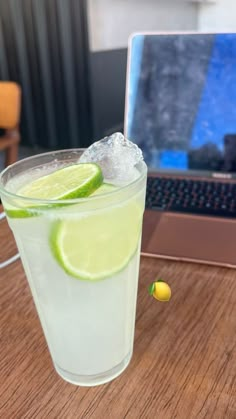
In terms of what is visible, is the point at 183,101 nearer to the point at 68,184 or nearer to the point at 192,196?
the point at 192,196

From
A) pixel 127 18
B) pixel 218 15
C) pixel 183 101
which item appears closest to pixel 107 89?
pixel 127 18

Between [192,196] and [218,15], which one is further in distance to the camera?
[218,15]

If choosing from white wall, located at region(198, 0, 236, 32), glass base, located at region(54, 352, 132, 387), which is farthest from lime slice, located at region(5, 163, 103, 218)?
white wall, located at region(198, 0, 236, 32)

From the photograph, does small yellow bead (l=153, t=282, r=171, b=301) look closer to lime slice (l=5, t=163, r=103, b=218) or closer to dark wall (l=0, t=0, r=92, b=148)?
lime slice (l=5, t=163, r=103, b=218)

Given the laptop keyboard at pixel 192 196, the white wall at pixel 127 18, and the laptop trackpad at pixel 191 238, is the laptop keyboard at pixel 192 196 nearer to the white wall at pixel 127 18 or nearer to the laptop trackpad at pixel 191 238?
the laptop trackpad at pixel 191 238

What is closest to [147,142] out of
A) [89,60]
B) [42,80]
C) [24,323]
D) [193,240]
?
[193,240]
